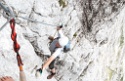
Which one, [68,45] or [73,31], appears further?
[73,31]

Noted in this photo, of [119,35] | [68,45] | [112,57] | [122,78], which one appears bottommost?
[122,78]

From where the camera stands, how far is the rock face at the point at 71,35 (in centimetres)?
1407

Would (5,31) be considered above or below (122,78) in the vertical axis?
above

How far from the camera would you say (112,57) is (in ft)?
66.1

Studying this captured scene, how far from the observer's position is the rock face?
1407 centimetres

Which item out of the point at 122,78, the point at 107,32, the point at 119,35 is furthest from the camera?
the point at 122,78

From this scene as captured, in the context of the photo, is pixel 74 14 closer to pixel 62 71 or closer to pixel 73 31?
pixel 73 31

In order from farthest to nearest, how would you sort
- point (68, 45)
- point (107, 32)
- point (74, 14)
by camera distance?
point (107, 32) → point (74, 14) → point (68, 45)

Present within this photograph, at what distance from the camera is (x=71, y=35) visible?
1628 centimetres

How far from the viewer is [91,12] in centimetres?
1689

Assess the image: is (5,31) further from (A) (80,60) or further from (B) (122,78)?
(B) (122,78)

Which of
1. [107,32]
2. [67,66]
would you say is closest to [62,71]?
[67,66]

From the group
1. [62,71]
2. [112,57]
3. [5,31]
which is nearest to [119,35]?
[112,57]

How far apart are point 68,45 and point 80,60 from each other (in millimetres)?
5613
